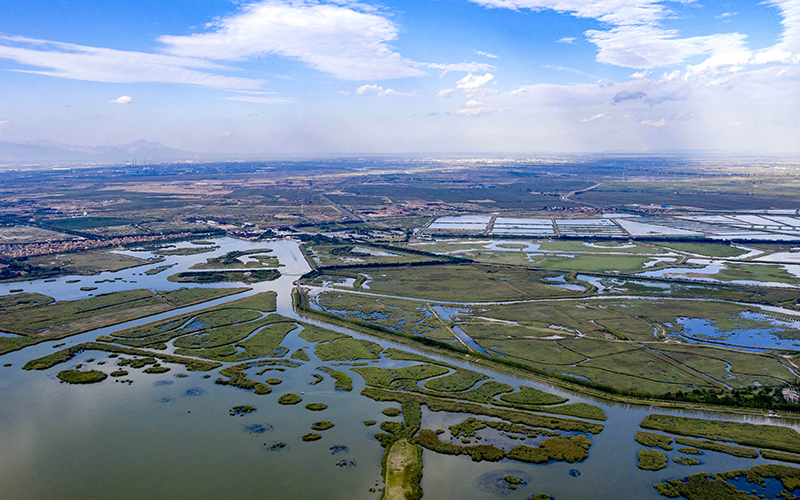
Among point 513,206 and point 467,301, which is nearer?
point 467,301

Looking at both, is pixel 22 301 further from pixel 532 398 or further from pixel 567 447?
pixel 567 447

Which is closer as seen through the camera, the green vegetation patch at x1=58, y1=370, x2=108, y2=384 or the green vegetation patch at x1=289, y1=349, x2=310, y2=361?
the green vegetation patch at x1=58, y1=370, x2=108, y2=384

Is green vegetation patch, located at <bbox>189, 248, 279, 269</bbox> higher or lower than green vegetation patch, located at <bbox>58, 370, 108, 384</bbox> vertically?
higher

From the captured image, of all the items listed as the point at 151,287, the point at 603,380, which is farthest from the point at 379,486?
the point at 151,287

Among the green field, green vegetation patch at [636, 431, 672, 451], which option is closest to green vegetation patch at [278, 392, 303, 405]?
green vegetation patch at [636, 431, 672, 451]

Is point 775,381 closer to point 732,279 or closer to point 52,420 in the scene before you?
point 732,279

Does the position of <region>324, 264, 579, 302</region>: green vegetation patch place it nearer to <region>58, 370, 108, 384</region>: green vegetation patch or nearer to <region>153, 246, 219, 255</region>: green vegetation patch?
<region>58, 370, 108, 384</region>: green vegetation patch
